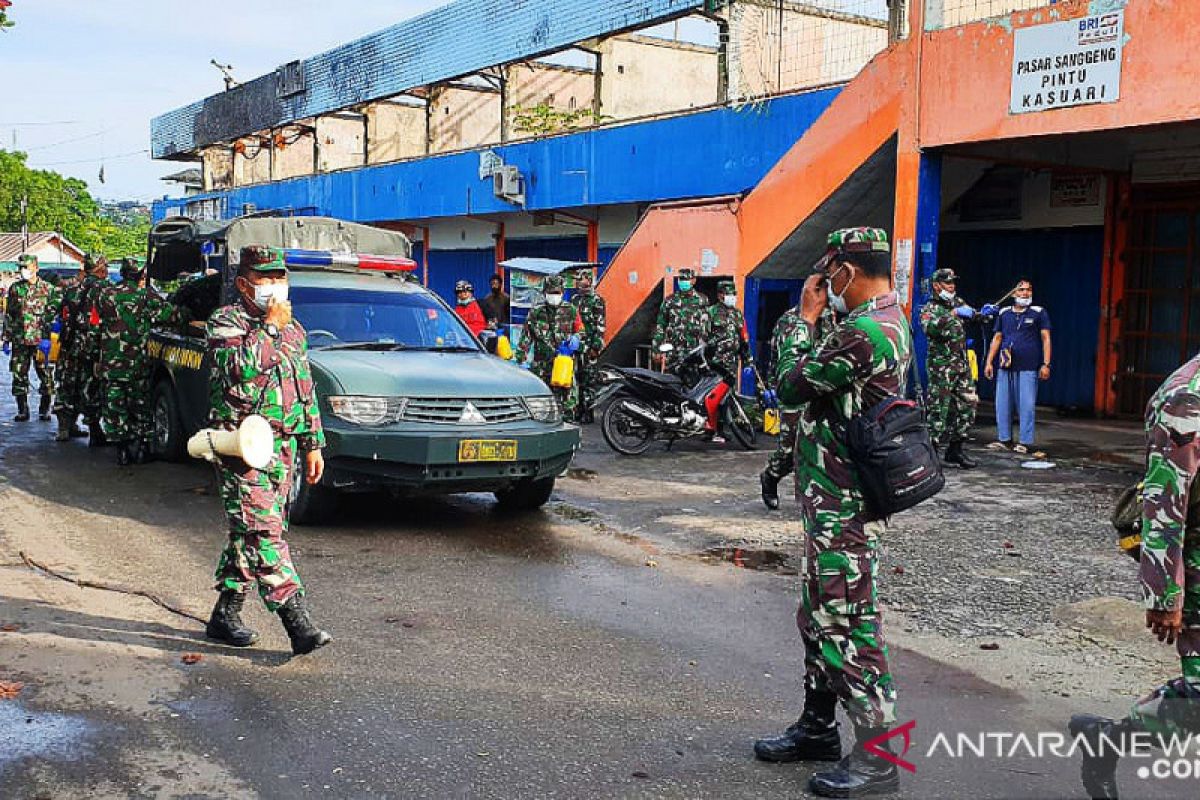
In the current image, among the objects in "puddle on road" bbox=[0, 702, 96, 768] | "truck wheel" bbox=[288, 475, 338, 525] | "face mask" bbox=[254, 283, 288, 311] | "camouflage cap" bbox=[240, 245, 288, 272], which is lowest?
"puddle on road" bbox=[0, 702, 96, 768]

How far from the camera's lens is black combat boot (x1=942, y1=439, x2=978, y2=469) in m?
10.9

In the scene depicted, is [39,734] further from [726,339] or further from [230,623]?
[726,339]

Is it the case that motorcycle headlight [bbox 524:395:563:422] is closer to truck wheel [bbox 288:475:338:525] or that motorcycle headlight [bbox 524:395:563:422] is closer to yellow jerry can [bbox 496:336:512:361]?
yellow jerry can [bbox 496:336:512:361]

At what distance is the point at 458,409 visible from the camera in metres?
7.64

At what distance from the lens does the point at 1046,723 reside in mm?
4523

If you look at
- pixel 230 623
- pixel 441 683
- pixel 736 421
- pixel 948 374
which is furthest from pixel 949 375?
pixel 230 623

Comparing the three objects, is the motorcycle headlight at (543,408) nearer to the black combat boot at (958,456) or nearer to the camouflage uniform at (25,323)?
the black combat boot at (958,456)

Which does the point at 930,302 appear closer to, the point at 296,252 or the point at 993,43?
the point at 993,43

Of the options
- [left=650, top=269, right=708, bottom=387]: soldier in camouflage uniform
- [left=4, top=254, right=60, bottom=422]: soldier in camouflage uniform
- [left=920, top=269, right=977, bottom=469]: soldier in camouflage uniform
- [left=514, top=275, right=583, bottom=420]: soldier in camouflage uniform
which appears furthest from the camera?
[left=514, top=275, right=583, bottom=420]: soldier in camouflage uniform

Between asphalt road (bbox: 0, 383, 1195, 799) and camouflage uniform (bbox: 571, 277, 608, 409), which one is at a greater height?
camouflage uniform (bbox: 571, 277, 608, 409)

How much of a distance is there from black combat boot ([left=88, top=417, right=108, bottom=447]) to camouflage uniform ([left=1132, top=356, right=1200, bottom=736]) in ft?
35.4

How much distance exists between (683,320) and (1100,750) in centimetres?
1066

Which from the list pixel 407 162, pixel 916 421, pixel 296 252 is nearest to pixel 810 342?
pixel 916 421

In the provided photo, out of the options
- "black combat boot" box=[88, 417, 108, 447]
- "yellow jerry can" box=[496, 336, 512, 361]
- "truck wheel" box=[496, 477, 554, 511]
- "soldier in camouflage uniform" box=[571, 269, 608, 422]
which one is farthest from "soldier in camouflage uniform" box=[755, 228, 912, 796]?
"soldier in camouflage uniform" box=[571, 269, 608, 422]
